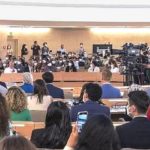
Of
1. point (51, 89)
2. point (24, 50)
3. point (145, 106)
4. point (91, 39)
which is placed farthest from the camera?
point (91, 39)

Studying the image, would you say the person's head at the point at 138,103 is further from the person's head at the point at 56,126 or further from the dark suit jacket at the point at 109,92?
the dark suit jacket at the point at 109,92

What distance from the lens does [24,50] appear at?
25.1 m

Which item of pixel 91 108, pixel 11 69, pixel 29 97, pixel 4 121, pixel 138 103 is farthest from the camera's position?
pixel 11 69

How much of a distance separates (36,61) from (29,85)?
1060 centimetres

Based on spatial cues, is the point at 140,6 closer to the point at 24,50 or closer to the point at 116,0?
the point at 116,0

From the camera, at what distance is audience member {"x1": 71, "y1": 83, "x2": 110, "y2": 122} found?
5066 mm

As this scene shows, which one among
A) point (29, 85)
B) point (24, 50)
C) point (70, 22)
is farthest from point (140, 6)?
point (29, 85)

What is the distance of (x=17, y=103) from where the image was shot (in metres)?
5.21

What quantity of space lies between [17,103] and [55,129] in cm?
152

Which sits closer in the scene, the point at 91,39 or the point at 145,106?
the point at 145,106

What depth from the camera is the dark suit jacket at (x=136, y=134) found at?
380cm

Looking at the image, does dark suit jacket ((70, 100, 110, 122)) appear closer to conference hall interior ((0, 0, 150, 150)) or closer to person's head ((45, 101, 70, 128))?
conference hall interior ((0, 0, 150, 150))

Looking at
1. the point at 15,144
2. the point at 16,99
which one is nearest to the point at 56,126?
the point at 16,99

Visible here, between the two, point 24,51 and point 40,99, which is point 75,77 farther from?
point 24,51
